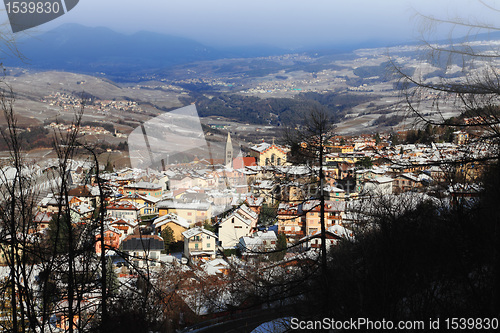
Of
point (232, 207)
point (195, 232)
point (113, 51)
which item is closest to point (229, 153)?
point (232, 207)

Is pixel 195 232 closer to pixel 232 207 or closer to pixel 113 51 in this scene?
pixel 232 207

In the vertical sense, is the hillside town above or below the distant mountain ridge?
below

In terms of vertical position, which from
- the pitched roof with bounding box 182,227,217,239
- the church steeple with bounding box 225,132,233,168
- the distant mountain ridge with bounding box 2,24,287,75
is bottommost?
the pitched roof with bounding box 182,227,217,239

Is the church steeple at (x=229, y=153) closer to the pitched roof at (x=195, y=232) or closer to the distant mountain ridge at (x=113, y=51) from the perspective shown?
the pitched roof at (x=195, y=232)

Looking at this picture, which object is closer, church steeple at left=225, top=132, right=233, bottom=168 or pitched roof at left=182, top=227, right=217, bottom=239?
pitched roof at left=182, top=227, right=217, bottom=239

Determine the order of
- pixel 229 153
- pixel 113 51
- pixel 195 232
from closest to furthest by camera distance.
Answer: pixel 195 232 → pixel 229 153 → pixel 113 51

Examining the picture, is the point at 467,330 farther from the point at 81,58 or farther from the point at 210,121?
the point at 81,58

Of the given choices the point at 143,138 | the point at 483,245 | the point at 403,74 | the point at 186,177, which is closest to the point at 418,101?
the point at 403,74

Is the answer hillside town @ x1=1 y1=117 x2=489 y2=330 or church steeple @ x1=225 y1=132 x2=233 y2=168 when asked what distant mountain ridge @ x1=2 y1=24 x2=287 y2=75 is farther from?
hillside town @ x1=1 y1=117 x2=489 y2=330

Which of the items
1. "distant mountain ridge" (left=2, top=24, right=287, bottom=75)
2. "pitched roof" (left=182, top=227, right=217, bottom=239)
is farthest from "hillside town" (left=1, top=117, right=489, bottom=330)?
"distant mountain ridge" (left=2, top=24, right=287, bottom=75)
